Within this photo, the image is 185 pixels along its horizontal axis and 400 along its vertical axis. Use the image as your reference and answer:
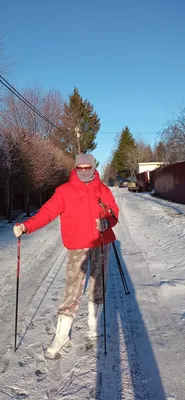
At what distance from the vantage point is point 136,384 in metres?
2.71

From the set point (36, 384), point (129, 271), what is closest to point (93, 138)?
point (129, 271)

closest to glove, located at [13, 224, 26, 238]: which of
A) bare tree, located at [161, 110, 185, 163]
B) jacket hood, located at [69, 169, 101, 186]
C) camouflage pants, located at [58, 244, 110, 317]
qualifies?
camouflage pants, located at [58, 244, 110, 317]

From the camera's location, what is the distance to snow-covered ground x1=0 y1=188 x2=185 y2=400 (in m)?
2.68

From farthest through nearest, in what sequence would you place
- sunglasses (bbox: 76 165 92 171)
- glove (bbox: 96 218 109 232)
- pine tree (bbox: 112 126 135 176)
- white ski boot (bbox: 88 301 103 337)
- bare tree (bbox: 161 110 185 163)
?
1. pine tree (bbox: 112 126 135 176)
2. bare tree (bbox: 161 110 185 163)
3. white ski boot (bbox: 88 301 103 337)
4. sunglasses (bbox: 76 165 92 171)
5. glove (bbox: 96 218 109 232)

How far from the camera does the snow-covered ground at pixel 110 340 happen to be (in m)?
2.68

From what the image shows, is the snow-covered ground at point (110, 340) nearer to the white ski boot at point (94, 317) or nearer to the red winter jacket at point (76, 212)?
the white ski boot at point (94, 317)

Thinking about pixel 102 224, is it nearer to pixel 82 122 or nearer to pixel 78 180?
pixel 78 180

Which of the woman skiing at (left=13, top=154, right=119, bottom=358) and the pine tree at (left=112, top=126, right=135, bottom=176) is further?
the pine tree at (left=112, top=126, right=135, bottom=176)

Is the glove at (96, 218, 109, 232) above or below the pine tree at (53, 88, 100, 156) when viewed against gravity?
below

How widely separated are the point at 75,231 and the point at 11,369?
1.39m

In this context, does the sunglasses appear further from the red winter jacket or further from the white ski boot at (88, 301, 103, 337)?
the white ski boot at (88, 301, 103, 337)

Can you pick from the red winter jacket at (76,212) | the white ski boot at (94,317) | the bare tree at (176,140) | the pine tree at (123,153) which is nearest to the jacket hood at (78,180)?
the red winter jacket at (76,212)

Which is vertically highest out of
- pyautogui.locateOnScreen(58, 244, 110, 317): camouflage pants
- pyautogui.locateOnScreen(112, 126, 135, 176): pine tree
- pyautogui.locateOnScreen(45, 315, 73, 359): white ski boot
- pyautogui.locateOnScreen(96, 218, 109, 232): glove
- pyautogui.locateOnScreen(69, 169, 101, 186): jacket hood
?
pyautogui.locateOnScreen(112, 126, 135, 176): pine tree

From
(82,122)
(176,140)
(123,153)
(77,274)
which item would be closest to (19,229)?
(77,274)
